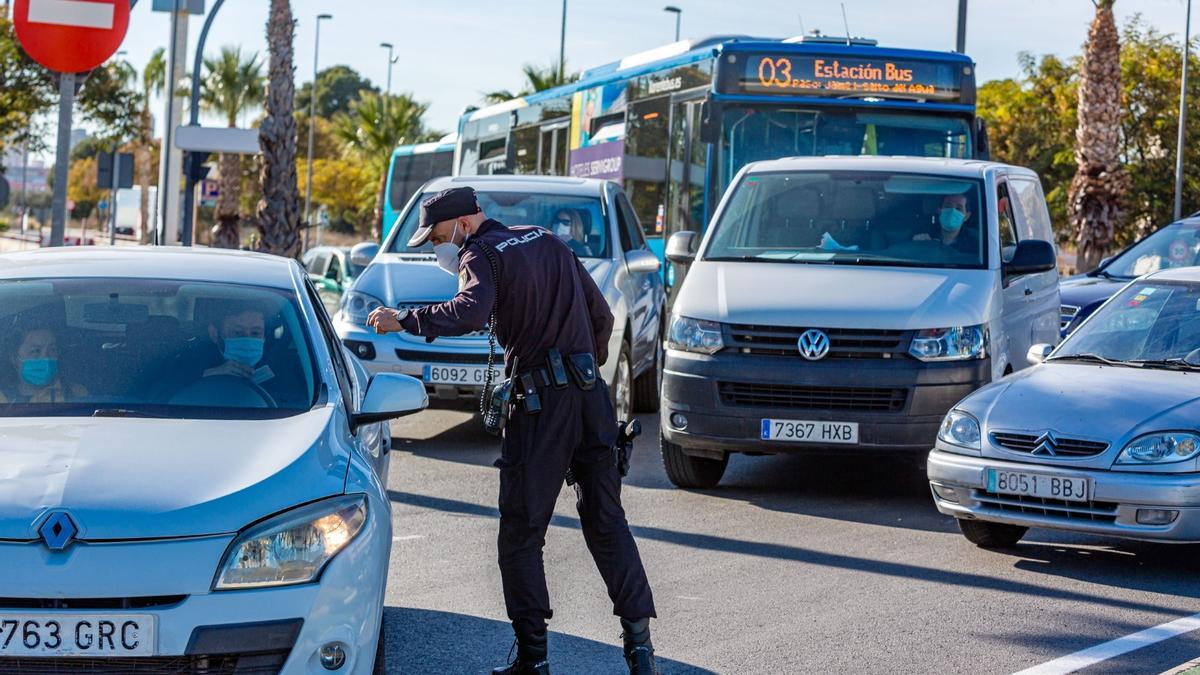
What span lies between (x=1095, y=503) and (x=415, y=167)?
27899 mm

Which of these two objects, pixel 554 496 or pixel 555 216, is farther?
pixel 555 216

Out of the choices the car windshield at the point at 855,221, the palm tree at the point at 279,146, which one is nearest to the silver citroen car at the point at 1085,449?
the car windshield at the point at 855,221

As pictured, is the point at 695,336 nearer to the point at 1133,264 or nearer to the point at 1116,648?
the point at 1116,648

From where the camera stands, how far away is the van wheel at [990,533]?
863 cm

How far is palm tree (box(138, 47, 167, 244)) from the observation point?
243 feet

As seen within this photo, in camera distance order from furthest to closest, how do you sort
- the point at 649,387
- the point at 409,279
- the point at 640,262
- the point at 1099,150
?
1. the point at 1099,150
2. the point at 649,387
3. the point at 640,262
4. the point at 409,279

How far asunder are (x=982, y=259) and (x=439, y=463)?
3.75m

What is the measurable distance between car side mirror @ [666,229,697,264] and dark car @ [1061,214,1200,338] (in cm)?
517

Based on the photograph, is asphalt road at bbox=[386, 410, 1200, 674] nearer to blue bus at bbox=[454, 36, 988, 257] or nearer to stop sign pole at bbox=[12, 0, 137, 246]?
stop sign pole at bbox=[12, 0, 137, 246]

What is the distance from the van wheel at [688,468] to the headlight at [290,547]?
5712 mm

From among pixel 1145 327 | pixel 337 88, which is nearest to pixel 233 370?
pixel 1145 327

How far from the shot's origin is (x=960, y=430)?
27.8ft

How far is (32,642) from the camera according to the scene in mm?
4242

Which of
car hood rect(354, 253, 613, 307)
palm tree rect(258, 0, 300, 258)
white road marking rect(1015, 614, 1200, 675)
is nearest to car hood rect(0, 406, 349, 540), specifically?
white road marking rect(1015, 614, 1200, 675)
